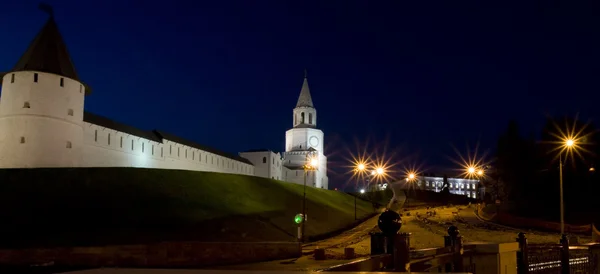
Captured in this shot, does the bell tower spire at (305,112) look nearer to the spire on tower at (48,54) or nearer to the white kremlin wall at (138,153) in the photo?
the white kremlin wall at (138,153)

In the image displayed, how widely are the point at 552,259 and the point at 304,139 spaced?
10717cm

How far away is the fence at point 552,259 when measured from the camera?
13.5m

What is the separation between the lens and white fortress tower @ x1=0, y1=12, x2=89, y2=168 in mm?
52000

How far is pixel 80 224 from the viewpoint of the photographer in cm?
3841

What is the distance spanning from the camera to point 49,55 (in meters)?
54.9

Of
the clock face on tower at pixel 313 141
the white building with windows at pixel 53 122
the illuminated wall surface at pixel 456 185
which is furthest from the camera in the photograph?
the illuminated wall surface at pixel 456 185

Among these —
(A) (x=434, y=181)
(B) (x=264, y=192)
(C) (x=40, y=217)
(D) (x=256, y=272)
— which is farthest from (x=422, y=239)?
(A) (x=434, y=181)

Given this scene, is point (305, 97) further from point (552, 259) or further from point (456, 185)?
point (552, 259)

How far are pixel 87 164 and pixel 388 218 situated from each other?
5308 centimetres

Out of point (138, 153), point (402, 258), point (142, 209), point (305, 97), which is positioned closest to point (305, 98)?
point (305, 97)

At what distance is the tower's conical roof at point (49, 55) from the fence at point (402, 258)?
171 feet

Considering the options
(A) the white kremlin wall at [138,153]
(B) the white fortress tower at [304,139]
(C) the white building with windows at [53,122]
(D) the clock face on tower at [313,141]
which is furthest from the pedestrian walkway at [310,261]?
(D) the clock face on tower at [313,141]

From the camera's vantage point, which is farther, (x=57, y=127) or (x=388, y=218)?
(x=57, y=127)

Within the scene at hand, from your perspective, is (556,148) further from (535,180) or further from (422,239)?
(422,239)
